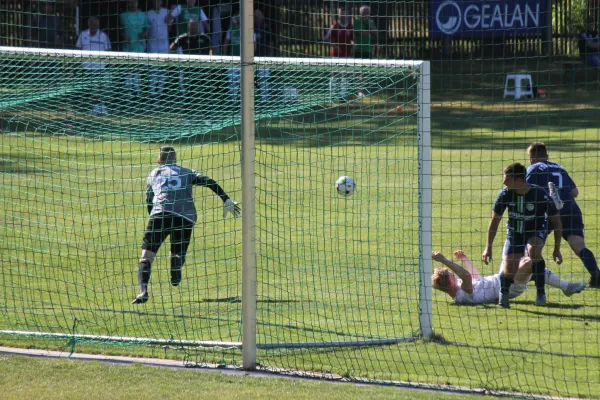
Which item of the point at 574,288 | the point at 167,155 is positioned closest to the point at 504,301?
the point at 574,288

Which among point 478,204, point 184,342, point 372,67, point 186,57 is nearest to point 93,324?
point 184,342

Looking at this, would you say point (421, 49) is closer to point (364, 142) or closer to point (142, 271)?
point (364, 142)

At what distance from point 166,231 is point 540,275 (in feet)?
13.1

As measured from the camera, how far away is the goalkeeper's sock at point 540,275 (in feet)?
31.3

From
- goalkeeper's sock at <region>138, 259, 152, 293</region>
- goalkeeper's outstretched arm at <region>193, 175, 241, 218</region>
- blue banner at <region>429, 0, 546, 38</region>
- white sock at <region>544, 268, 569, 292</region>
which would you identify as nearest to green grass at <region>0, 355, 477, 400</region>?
goalkeeper's sock at <region>138, 259, 152, 293</region>

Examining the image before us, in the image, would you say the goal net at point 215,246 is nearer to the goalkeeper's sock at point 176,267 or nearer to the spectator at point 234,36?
the goalkeeper's sock at point 176,267

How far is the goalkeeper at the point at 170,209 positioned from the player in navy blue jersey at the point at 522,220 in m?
2.93

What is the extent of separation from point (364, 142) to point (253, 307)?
11867 mm

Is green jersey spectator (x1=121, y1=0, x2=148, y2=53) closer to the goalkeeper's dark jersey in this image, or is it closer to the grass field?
the grass field

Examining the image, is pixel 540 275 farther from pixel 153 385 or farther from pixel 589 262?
pixel 153 385

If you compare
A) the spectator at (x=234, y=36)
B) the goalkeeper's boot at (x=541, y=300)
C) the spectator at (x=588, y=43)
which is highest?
the spectator at (x=234, y=36)

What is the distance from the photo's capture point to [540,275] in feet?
31.8

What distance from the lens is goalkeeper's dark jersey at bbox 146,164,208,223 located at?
10273 millimetres

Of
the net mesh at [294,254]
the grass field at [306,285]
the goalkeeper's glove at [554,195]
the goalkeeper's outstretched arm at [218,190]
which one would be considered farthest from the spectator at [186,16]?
the goalkeeper's glove at [554,195]
